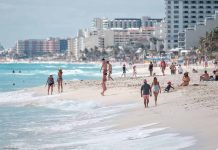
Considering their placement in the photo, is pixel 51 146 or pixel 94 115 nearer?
pixel 51 146

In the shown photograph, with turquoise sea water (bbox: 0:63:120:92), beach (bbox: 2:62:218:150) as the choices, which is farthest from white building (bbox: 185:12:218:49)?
beach (bbox: 2:62:218:150)

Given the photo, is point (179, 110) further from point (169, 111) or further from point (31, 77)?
point (31, 77)

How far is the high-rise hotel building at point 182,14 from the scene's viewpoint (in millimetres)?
163000

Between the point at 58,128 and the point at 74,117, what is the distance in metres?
2.96

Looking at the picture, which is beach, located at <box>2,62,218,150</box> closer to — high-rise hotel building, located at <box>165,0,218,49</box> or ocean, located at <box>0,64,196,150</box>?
ocean, located at <box>0,64,196,150</box>

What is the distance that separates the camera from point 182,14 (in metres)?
163

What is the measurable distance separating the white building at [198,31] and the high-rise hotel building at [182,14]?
19.7 m

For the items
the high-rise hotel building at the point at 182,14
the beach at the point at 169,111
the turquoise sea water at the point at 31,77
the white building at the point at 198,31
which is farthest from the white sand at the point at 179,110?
the high-rise hotel building at the point at 182,14

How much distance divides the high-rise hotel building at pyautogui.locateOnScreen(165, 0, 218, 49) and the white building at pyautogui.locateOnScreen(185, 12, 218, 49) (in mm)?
19740

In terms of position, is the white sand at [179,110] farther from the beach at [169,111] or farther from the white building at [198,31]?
the white building at [198,31]

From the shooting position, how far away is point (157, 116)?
16172 millimetres

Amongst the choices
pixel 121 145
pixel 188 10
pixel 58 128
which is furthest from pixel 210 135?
pixel 188 10

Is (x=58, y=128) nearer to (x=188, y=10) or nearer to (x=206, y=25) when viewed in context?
(x=206, y=25)

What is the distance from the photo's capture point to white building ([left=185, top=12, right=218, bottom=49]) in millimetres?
134250
